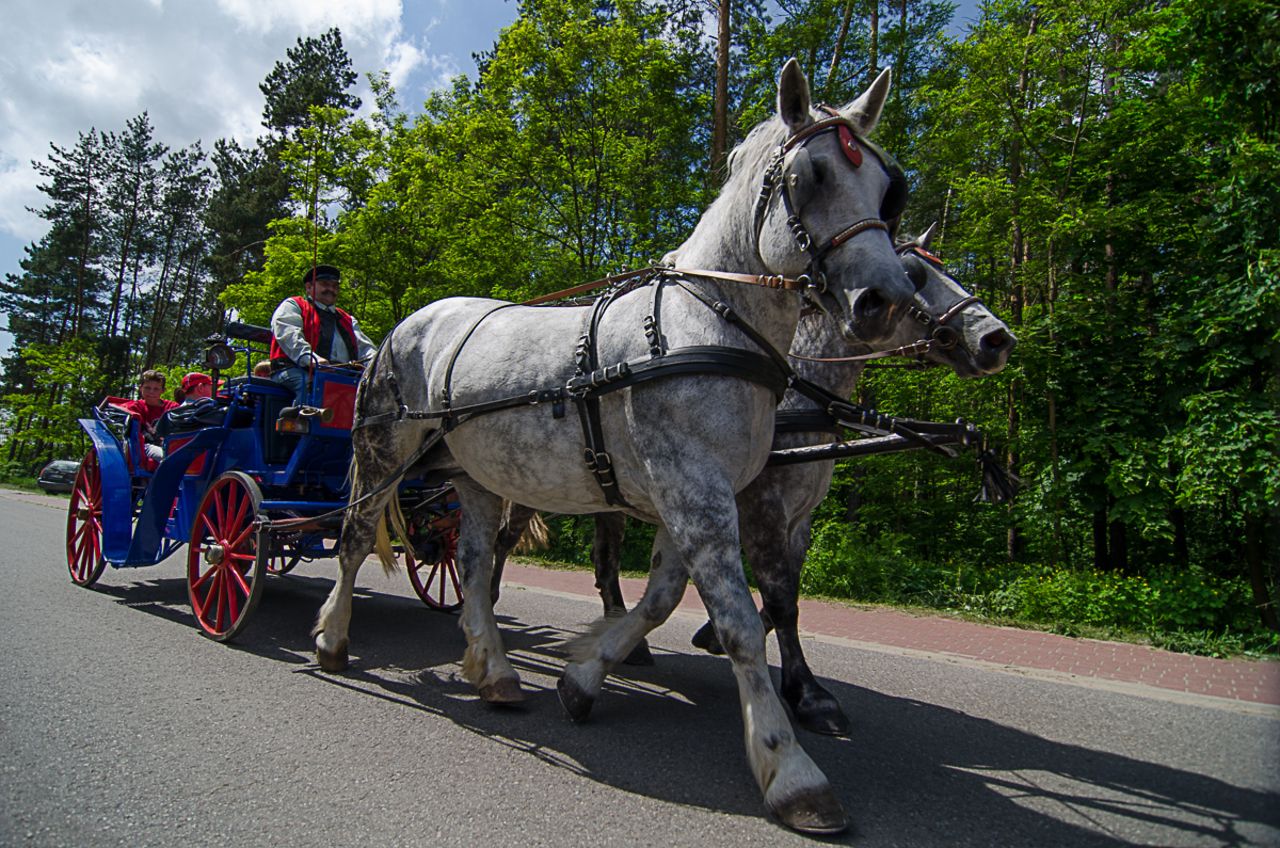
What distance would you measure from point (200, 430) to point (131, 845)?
375 cm

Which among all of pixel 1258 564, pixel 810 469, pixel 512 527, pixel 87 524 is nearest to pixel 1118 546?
pixel 1258 564

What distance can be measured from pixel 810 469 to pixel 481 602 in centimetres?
182

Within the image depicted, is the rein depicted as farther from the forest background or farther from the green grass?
the green grass

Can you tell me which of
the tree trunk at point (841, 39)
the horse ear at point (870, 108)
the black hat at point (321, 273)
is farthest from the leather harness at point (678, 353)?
the tree trunk at point (841, 39)

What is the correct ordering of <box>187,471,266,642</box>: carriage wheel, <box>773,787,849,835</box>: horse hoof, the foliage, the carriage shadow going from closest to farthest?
<box>773,787,849,835</box>: horse hoof → the carriage shadow → <box>187,471,266,642</box>: carriage wheel → the foliage

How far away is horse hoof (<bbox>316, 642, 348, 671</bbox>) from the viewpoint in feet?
12.3

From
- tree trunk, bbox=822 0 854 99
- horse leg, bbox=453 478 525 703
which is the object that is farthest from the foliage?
horse leg, bbox=453 478 525 703

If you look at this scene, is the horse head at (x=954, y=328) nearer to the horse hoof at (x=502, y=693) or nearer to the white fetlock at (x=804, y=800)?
the white fetlock at (x=804, y=800)

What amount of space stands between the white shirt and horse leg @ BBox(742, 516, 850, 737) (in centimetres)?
334

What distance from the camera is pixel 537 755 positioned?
270 cm

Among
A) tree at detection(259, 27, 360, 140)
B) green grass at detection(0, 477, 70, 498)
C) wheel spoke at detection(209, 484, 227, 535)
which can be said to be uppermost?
tree at detection(259, 27, 360, 140)

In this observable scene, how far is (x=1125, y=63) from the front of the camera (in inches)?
330

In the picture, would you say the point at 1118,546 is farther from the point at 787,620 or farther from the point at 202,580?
the point at 202,580

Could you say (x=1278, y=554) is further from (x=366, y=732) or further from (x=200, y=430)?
(x=200, y=430)
